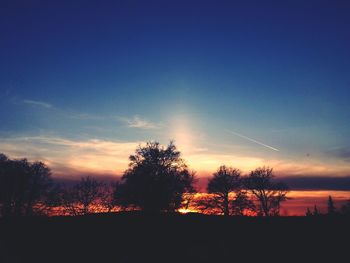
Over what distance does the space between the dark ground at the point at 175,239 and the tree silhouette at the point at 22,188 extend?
2880 cm

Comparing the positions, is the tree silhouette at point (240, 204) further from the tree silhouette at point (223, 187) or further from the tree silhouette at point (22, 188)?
the tree silhouette at point (22, 188)

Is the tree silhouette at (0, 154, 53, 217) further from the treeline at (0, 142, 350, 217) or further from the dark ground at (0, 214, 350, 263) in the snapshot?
the dark ground at (0, 214, 350, 263)

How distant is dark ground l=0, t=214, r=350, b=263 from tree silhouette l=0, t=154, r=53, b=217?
94.5 ft

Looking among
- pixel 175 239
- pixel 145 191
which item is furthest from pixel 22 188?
pixel 175 239

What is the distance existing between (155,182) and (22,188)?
1794 centimetres

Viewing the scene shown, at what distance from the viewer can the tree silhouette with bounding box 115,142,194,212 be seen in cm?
3045

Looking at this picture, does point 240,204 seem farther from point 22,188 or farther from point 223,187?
point 22,188

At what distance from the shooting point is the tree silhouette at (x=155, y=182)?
30.5 m

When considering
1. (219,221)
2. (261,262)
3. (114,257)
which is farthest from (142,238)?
(261,262)

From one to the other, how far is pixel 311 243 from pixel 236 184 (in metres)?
31.5

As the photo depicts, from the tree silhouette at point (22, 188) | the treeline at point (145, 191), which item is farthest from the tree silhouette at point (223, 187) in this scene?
the tree silhouette at point (22, 188)

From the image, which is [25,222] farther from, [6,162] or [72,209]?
[72,209]

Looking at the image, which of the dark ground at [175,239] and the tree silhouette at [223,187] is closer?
the dark ground at [175,239]

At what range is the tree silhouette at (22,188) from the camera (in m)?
33.7
